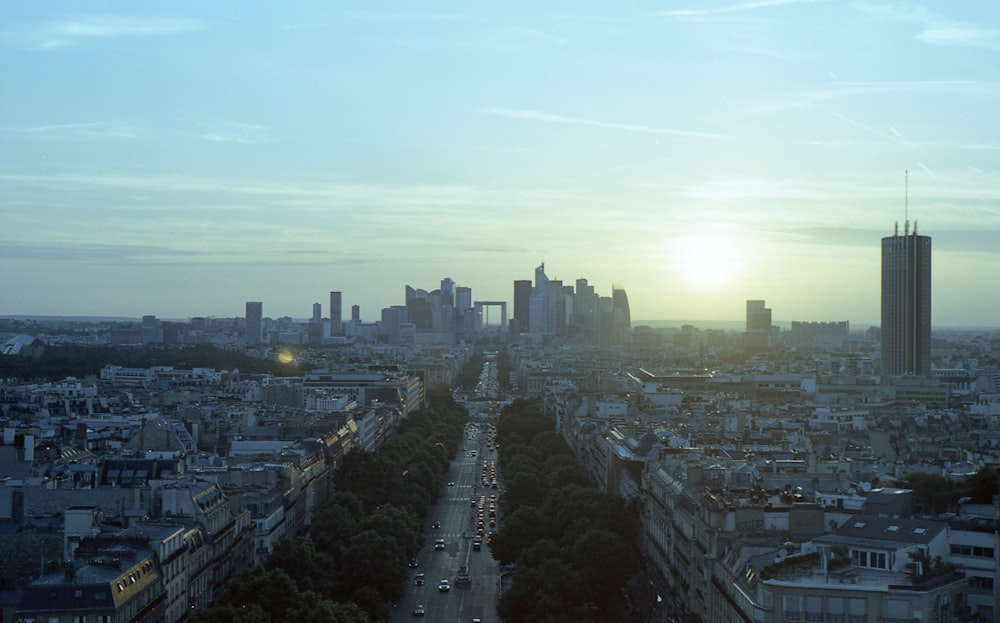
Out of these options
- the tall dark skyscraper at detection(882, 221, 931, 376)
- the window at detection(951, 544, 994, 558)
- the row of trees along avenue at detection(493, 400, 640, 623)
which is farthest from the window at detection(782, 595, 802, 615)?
the tall dark skyscraper at detection(882, 221, 931, 376)

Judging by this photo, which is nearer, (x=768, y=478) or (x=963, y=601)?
(x=963, y=601)

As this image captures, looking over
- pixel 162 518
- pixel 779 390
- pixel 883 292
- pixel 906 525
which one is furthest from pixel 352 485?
pixel 883 292

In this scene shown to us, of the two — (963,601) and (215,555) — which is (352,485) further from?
(963,601)

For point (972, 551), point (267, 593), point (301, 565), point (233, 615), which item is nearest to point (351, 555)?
point (301, 565)

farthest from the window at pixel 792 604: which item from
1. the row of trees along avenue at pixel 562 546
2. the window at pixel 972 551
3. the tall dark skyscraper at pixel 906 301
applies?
the tall dark skyscraper at pixel 906 301

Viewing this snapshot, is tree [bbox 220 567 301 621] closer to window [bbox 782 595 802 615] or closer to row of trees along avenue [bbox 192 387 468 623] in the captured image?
row of trees along avenue [bbox 192 387 468 623]

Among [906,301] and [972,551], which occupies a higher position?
[906,301]

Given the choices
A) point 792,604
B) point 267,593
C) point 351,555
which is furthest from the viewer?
point 351,555

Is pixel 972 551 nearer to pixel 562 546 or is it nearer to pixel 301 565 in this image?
pixel 562 546

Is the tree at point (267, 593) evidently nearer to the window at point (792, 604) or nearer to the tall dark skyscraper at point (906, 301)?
the window at point (792, 604)
